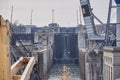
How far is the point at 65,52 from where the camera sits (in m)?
76.8

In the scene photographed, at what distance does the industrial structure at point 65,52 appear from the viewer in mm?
7827

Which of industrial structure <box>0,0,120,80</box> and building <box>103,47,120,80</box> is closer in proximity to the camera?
industrial structure <box>0,0,120,80</box>

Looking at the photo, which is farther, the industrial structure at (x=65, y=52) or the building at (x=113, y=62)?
the building at (x=113, y=62)

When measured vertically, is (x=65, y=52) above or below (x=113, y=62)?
below

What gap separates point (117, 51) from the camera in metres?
29.1

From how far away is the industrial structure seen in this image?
7.83m

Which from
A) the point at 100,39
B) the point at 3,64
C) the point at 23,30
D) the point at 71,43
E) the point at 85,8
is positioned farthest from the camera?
the point at 23,30

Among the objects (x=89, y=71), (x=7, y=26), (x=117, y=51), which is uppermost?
(x=7, y=26)

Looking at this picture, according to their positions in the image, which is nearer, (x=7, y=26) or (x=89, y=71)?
(x=7, y=26)

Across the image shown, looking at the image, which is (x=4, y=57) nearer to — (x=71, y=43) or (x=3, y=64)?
(x=3, y=64)

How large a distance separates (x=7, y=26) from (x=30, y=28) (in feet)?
274

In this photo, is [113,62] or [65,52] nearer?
[113,62]

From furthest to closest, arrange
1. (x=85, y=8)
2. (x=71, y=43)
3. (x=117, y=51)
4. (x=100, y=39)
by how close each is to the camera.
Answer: (x=71, y=43) < (x=85, y=8) < (x=100, y=39) < (x=117, y=51)

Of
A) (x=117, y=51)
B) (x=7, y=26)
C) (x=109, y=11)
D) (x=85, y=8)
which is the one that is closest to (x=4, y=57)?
(x=7, y=26)
